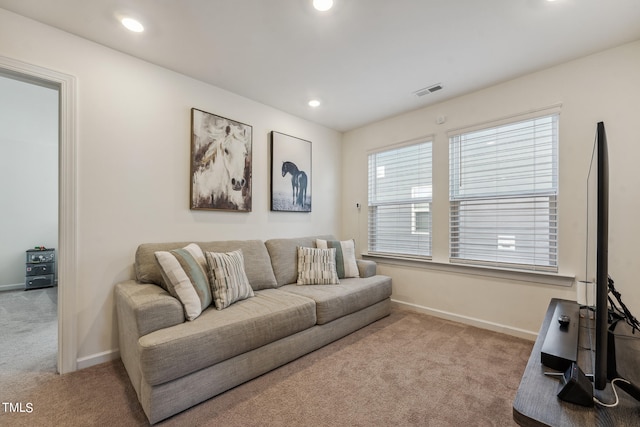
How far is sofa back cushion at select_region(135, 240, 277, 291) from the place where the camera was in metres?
2.27

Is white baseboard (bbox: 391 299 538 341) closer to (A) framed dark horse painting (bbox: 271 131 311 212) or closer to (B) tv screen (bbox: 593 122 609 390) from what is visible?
(A) framed dark horse painting (bbox: 271 131 311 212)

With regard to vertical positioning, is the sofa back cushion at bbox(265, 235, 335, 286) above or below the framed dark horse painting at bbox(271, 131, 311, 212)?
below

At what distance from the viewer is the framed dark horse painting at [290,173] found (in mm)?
3514

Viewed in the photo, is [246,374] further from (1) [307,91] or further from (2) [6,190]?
(2) [6,190]

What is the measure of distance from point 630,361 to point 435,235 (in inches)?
92.7

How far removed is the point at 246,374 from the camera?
1.96 meters

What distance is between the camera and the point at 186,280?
205 centimetres

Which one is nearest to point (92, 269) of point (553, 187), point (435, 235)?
point (435, 235)

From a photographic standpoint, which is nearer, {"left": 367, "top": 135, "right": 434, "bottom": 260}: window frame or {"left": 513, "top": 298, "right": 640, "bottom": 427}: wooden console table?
{"left": 513, "top": 298, "right": 640, "bottom": 427}: wooden console table

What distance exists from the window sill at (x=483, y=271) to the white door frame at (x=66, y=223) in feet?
10.7

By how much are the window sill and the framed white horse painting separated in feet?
6.67

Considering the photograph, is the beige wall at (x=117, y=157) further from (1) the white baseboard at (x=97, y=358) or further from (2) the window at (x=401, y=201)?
(2) the window at (x=401, y=201)

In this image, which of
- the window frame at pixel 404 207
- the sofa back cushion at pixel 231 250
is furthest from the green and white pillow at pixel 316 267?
the window frame at pixel 404 207

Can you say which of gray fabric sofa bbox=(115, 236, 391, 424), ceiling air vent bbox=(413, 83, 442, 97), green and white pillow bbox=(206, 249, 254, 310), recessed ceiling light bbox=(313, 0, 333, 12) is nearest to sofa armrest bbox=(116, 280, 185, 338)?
gray fabric sofa bbox=(115, 236, 391, 424)
